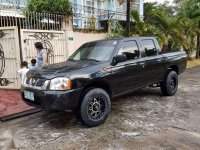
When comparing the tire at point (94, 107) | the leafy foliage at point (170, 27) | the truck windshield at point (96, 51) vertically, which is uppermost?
the leafy foliage at point (170, 27)

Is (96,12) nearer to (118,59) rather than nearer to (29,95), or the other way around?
(118,59)

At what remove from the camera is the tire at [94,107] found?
4.95 m

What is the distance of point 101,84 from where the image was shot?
17.9 feet

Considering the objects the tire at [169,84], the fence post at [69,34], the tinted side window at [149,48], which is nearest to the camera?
the tinted side window at [149,48]

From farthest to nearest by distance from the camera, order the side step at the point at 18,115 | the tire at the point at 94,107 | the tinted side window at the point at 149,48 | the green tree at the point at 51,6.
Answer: the green tree at the point at 51,6 → the tinted side window at the point at 149,48 → the side step at the point at 18,115 → the tire at the point at 94,107

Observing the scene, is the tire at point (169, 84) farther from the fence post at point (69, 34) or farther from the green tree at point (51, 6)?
the green tree at point (51, 6)

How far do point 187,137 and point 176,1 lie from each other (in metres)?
42.0

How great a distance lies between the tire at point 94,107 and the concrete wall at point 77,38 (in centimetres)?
512

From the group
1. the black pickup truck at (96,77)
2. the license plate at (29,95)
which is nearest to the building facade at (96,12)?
the black pickup truck at (96,77)

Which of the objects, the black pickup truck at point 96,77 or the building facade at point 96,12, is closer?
the black pickup truck at point 96,77

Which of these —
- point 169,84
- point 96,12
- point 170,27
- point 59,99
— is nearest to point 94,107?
point 59,99

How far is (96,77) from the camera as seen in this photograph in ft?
17.0

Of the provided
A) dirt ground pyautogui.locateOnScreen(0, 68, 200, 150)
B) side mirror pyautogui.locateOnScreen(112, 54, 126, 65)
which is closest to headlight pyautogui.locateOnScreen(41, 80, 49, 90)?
dirt ground pyautogui.locateOnScreen(0, 68, 200, 150)

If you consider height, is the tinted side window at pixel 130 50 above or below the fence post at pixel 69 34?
below
